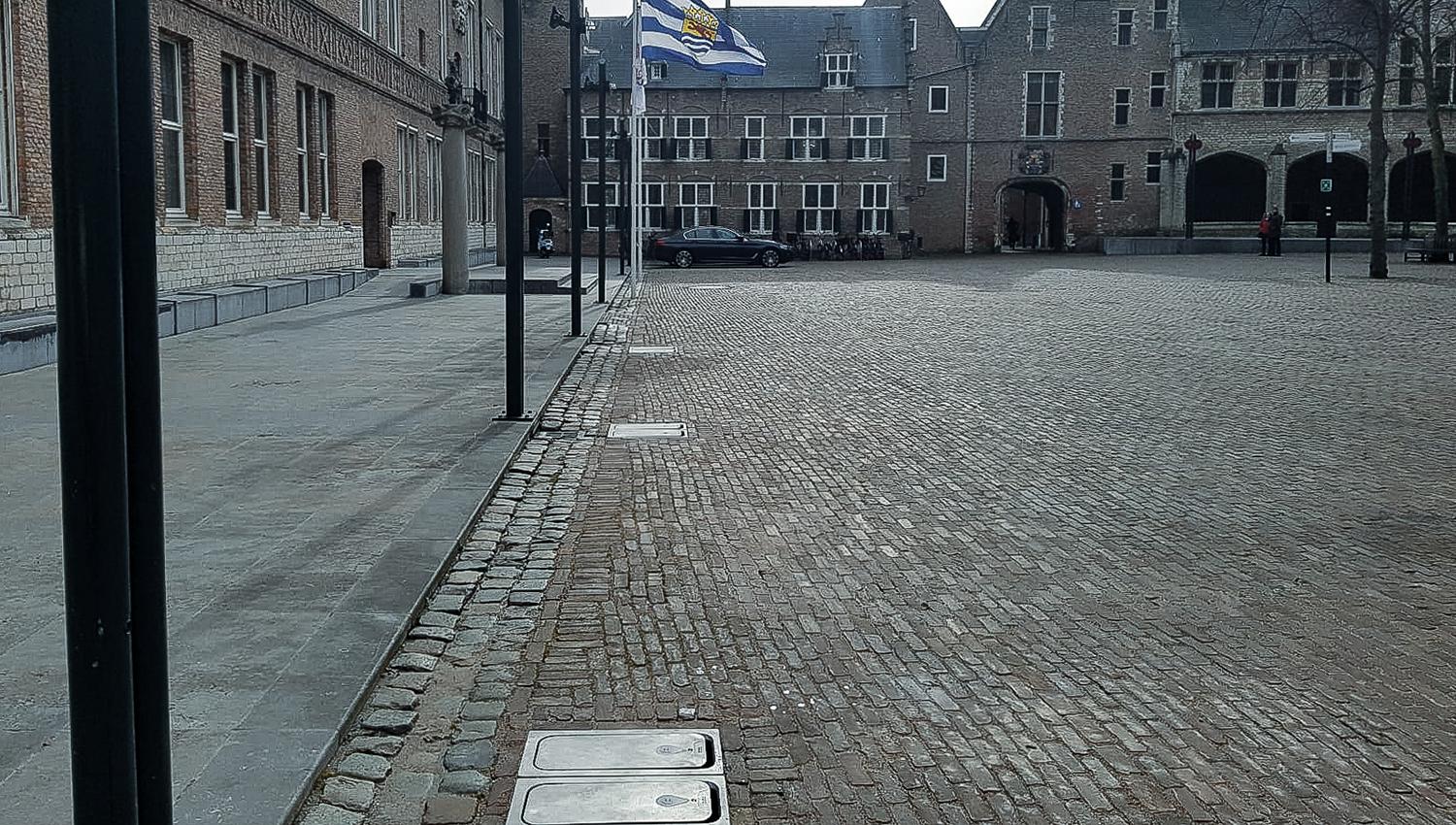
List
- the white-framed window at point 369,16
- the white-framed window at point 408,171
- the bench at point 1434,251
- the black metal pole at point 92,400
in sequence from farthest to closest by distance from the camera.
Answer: the bench at point 1434,251, the white-framed window at point 408,171, the white-framed window at point 369,16, the black metal pole at point 92,400

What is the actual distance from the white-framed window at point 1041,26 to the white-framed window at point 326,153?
41.9m

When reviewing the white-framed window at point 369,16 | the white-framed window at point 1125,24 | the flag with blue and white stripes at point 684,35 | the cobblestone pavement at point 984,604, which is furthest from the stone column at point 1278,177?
the cobblestone pavement at point 984,604

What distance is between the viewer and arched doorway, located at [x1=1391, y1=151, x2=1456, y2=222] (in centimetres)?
6188

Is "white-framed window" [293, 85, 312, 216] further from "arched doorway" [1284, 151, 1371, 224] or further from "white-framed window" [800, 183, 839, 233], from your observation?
"arched doorway" [1284, 151, 1371, 224]

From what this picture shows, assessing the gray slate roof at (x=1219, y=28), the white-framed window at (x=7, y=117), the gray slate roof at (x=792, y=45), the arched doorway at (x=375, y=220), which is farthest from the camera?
the gray slate roof at (x=792, y=45)

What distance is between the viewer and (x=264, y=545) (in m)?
6.60

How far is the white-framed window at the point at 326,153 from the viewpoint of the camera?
30.4 metres

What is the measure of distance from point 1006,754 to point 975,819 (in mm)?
525

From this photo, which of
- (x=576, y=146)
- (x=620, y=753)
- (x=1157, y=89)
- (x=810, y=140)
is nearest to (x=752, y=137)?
(x=810, y=140)

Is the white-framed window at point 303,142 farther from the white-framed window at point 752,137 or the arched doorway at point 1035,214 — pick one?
the arched doorway at point 1035,214

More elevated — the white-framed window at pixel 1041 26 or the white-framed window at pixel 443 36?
the white-framed window at pixel 1041 26

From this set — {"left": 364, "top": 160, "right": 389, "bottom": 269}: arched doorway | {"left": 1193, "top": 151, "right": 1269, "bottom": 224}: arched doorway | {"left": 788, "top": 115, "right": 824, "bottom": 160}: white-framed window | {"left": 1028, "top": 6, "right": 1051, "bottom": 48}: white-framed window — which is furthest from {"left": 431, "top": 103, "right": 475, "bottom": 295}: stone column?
{"left": 1193, "top": 151, "right": 1269, "bottom": 224}: arched doorway

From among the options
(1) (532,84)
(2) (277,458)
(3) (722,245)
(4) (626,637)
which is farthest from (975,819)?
(1) (532,84)

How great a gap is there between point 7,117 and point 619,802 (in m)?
14.8
